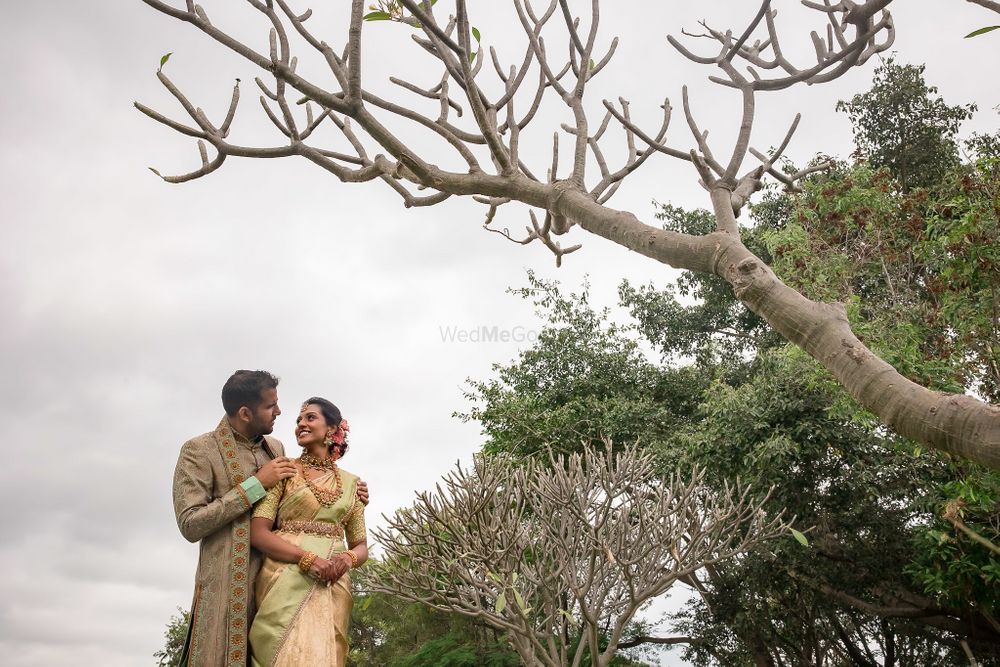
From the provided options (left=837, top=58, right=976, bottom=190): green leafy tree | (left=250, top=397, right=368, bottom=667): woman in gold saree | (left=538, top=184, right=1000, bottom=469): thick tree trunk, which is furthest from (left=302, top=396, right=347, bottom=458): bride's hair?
(left=837, top=58, right=976, bottom=190): green leafy tree

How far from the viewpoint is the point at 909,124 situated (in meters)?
12.9

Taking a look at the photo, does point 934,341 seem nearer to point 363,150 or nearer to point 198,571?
point 363,150

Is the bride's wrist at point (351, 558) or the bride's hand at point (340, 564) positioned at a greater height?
the bride's wrist at point (351, 558)

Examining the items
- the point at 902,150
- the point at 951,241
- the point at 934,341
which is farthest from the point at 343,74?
the point at 902,150

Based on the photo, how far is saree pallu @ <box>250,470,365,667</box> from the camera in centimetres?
270

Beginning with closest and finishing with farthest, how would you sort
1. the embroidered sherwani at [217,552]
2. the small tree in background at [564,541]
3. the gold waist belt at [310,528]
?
the embroidered sherwani at [217,552] → the gold waist belt at [310,528] → the small tree in background at [564,541]

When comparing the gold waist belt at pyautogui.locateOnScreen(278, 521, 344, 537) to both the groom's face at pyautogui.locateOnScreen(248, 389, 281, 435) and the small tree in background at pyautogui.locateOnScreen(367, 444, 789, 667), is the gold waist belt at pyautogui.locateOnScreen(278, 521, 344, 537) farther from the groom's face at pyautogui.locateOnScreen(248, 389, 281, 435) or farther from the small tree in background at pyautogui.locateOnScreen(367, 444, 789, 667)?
the small tree in background at pyautogui.locateOnScreen(367, 444, 789, 667)

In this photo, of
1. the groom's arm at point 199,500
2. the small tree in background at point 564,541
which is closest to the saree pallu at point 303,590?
the groom's arm at point 199,500

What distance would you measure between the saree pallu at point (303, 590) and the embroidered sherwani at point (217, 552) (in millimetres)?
65

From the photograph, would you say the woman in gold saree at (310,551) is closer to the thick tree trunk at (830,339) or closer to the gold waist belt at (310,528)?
the gold waist belt at (310,528)

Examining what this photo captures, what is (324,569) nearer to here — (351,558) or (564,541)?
(351,558)

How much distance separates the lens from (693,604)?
44.6 feet

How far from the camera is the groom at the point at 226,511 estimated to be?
267 cm

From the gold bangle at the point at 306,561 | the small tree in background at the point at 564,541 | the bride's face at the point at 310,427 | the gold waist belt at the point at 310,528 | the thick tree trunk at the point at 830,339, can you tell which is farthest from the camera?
the small tree in background at the point at 564,541
